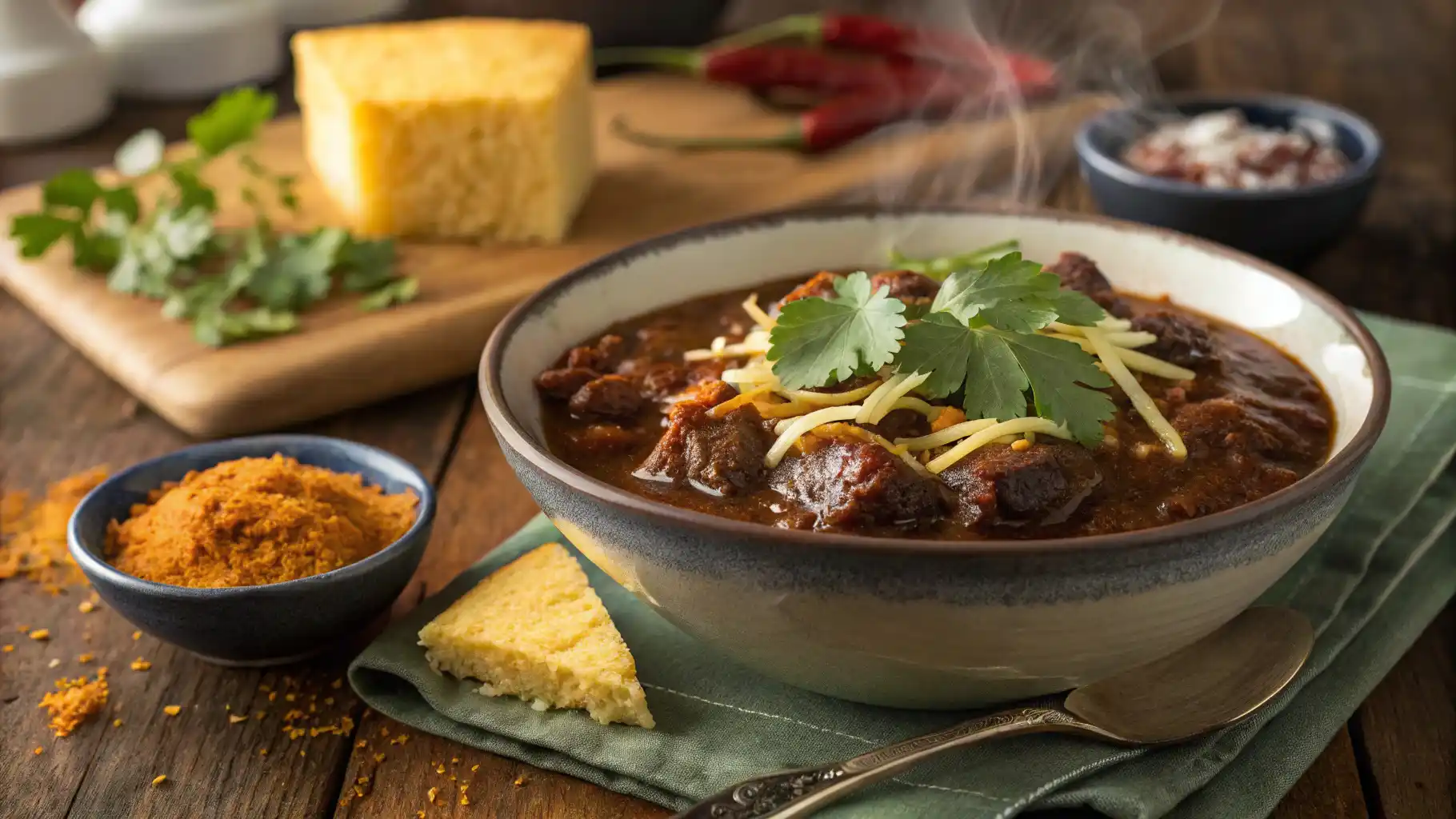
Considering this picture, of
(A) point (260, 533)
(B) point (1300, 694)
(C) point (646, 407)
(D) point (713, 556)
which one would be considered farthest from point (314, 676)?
(B) point (1300, 694)

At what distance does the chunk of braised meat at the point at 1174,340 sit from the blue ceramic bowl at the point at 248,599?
1562mm

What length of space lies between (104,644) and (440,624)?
836 millimetres

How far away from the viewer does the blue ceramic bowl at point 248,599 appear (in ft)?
9.40

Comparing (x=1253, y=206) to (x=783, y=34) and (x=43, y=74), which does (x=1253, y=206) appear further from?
(x=43, y=74)

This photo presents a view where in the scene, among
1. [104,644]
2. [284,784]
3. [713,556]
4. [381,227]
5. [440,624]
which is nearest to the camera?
[713,556]

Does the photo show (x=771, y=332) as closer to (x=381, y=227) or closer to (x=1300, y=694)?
(x=1300, y=694)

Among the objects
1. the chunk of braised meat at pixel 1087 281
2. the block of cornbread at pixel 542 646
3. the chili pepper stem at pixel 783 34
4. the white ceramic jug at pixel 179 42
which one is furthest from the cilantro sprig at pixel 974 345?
the white ceramic jug at pixel 179 42

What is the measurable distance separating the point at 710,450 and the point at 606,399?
398 millimetres

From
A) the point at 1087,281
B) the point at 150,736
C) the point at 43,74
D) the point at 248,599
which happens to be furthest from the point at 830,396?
the point at 43,74

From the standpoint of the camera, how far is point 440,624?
2912mm

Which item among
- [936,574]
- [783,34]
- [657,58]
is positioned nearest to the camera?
[936,574]

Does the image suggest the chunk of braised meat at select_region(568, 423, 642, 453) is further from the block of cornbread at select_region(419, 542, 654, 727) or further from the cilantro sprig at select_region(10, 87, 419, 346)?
the cilantro sprig at select_region(10, 87, 419, 346)

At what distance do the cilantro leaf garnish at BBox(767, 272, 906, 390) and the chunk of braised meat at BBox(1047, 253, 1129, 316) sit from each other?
1.99ft

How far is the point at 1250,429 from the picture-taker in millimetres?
2840
